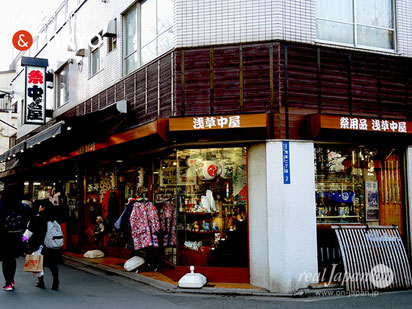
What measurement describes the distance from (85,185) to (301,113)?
33.4ft

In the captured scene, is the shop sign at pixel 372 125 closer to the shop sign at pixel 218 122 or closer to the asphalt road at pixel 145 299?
the shop sign at pixel 218 122

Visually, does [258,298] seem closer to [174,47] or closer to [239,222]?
[239,222]

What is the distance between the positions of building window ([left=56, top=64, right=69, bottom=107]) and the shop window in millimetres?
12086

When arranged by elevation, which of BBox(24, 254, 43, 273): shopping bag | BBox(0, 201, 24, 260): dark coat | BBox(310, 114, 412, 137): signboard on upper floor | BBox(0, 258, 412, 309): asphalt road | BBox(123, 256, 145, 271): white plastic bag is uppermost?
BBox(310, 114, 412, 137): signboard on upper floor

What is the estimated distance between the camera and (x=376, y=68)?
10773 millimetres

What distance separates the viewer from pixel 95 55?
16156mm

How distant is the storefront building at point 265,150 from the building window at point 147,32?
0.34 metres

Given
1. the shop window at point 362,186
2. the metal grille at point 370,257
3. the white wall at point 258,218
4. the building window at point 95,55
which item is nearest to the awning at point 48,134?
the building window at point 95,55

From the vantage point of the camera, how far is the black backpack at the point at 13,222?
933cm

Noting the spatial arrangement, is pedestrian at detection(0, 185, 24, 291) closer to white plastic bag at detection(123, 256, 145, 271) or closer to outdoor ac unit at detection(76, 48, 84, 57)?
white plastic bag at detection(123, 256, 145, 271)

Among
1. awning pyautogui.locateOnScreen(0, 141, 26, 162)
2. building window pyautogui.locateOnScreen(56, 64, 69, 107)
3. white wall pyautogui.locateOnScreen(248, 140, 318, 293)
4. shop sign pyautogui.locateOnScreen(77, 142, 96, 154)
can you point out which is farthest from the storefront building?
building window pyautogui.locateOnScreen(56, 64, 69, 107)

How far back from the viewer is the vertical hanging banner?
16719 mm

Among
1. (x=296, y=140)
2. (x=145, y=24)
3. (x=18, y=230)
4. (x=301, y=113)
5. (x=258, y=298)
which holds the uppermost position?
(x=145, y=24)

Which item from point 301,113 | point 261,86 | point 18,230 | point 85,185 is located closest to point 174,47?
point 261,86
